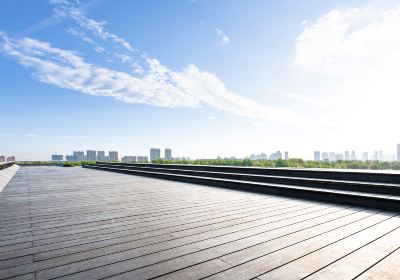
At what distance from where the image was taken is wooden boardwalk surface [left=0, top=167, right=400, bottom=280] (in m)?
1.98

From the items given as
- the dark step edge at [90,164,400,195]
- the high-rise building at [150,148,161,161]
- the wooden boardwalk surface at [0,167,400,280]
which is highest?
the high-rise building at [150,148,161,161]

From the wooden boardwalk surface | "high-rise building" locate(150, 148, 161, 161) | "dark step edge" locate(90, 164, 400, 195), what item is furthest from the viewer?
"high-rise building" locate(150, 148, 161, 161)

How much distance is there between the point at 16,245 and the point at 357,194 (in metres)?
4.90

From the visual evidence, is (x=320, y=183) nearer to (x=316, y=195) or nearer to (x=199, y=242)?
(x=316, y=195)

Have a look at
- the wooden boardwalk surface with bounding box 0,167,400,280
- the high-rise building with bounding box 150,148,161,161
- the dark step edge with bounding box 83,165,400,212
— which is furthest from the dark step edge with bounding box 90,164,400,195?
the high-rise building with bounding box 150,148,161,161

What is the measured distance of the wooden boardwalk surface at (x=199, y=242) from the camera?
198 centimetres

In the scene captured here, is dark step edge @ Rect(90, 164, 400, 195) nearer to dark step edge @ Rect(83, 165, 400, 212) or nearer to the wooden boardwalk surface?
dark step edge @ Rect(83, 165, 400, 212)

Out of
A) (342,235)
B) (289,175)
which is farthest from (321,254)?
(289,175)

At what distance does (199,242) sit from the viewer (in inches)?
104

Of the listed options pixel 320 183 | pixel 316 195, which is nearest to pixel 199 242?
pixel 316 195

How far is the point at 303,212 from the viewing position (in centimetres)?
394

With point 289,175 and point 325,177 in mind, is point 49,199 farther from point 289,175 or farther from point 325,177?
point 325,177

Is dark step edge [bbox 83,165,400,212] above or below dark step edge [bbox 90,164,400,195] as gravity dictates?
below

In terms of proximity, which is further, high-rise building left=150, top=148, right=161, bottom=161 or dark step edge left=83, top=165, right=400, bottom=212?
high-rise building left=150, top=148, right=161, bottom=161
